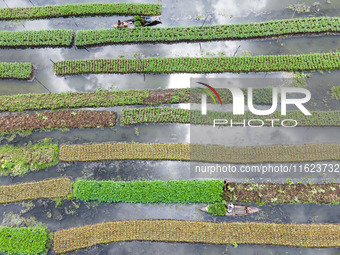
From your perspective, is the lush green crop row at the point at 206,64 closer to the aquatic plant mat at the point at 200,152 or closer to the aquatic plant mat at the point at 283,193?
the aquatic plant mat at the point at 200,152

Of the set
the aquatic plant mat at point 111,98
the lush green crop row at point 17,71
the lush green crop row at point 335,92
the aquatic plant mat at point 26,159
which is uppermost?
the lush green crop row at point 17,71

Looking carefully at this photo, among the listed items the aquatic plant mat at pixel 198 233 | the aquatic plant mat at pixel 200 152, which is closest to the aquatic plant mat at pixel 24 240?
the aquatic plant mat at pixel 198 233

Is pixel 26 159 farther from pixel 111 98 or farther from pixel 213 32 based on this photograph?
pixel 213 32

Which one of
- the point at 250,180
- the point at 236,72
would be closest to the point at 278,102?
the point at 236,72

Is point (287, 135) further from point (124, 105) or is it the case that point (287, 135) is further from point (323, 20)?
point (124, 105)

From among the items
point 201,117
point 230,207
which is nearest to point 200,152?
point 201,117

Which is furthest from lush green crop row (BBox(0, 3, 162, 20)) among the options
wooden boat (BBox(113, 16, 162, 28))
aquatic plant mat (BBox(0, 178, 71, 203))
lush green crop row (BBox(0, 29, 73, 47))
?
aquatic plant mat (BBox(0, 178, 71, 203))
